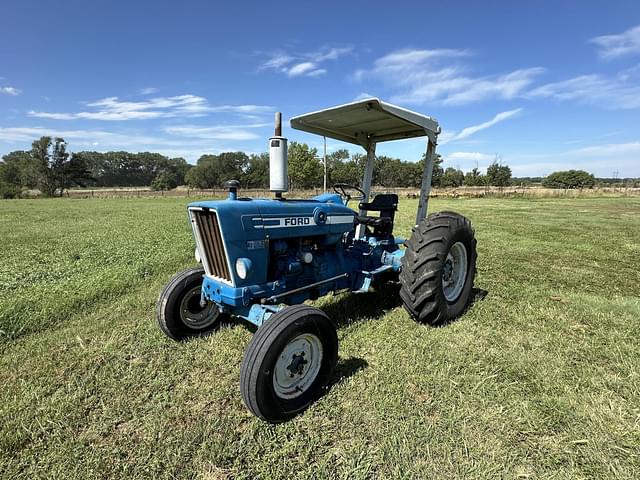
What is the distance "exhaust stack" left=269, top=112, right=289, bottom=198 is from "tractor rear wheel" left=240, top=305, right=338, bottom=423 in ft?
3.71

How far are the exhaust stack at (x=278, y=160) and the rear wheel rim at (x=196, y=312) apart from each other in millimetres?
1347

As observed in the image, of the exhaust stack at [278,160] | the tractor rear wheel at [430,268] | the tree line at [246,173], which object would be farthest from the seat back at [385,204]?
the tree line at [246,173]

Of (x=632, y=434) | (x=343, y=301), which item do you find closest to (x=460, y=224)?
(x=343, y=301)

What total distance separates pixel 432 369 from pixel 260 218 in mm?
1906

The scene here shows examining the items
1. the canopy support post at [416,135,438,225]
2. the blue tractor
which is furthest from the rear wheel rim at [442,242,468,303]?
the canopy support post at [416,135,438,225]

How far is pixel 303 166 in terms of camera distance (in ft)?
145

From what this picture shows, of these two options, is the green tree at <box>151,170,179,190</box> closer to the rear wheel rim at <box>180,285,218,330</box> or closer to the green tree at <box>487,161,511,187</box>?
the green tree at <box>487,161,511,187</box>

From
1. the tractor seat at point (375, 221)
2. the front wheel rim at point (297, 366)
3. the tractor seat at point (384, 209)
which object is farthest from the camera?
the tractor seat at point (384, 209)

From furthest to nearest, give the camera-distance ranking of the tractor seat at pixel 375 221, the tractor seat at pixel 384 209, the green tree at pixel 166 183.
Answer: the green tree at pixel 166 183, the tractor seat at pixel 384 209, the tractor seat at pixel 375 221

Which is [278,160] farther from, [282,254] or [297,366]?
[297,366]

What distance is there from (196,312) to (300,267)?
1.20 metres

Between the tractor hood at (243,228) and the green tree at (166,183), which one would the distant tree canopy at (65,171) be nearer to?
the green tree at (166,183)

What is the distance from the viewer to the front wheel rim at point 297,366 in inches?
98.2

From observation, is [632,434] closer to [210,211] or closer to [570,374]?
[570,374]
